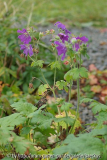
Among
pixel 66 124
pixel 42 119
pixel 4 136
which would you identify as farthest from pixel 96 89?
pixel 4 136

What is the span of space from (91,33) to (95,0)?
111 inches

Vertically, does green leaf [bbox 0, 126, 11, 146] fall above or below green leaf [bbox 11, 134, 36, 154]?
above

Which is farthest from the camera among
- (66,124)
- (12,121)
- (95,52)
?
(95,52)

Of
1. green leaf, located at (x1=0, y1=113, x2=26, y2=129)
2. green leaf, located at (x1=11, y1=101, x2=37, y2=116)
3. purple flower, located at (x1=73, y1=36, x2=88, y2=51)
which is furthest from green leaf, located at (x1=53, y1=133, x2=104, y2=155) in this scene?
purple flower, located at (x1=73, y1=36, x2=88, y2=51)

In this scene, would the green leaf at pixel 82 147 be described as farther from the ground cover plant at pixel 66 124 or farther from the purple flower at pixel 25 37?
the purple flower at pixel 25 37

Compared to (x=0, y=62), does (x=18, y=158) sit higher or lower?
lower

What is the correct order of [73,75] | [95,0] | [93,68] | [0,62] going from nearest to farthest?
[73,75], [0,62], [93,68], [95,0]

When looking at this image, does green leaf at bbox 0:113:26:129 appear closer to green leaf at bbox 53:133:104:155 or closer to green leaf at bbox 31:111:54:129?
green leaf at bbox 31:111:54:129

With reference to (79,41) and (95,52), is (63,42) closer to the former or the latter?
(79,41)

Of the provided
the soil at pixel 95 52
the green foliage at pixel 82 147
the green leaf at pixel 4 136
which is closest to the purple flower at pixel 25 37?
the green leaf at pixel 4 136

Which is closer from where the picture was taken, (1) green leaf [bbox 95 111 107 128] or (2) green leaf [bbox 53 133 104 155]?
(2) green leaf [bbox 53 133 104 155]

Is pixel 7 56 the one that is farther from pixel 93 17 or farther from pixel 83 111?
pixel 93 17

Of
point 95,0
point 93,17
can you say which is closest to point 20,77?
point 93,17

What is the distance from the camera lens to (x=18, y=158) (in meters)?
1.36
